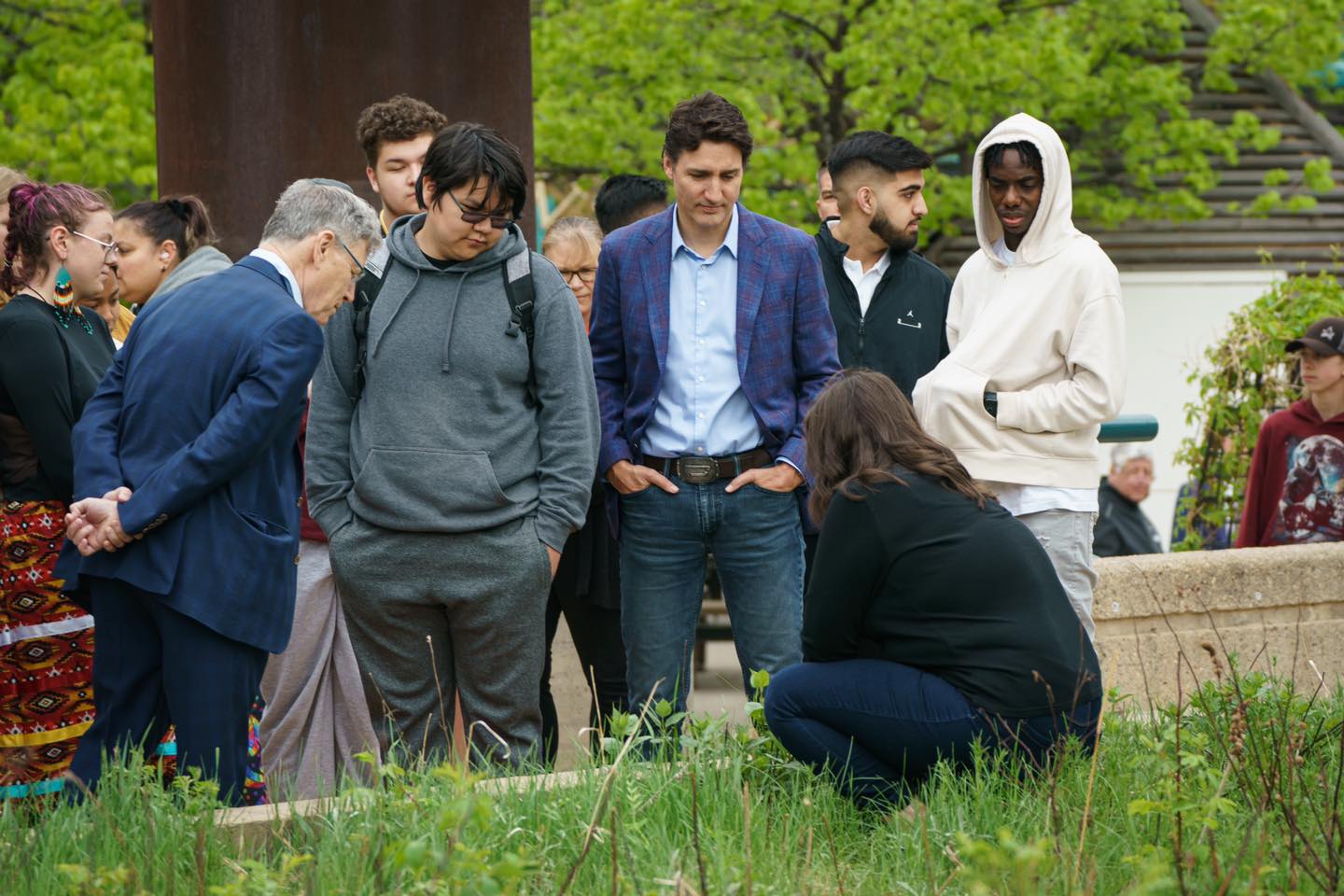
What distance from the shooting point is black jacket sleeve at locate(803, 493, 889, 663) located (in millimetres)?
4426

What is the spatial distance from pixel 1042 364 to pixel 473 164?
1832 mm

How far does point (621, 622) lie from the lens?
17.8ft

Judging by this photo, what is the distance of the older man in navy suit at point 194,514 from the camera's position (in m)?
4.42

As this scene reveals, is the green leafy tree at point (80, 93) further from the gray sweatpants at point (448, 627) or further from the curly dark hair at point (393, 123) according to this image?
the gray sweatpants at point (448, 627)

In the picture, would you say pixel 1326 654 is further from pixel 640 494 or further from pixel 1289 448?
pixel 640 494

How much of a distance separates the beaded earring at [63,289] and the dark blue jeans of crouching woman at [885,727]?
2.44 metres

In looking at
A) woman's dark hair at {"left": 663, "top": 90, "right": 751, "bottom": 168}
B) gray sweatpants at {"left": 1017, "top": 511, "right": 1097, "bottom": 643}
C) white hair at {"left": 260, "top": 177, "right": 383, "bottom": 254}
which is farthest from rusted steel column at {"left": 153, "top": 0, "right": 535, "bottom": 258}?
gray sweatpants at {"left": 1017, "top": 511, "right": 1097, "bottom": 643}

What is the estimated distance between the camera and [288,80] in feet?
21.2

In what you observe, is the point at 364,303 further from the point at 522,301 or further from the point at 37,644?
the point at 37,644

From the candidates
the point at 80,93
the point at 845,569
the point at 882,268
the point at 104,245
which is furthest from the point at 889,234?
the point at 80,93

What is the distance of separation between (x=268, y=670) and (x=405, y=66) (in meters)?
2.44

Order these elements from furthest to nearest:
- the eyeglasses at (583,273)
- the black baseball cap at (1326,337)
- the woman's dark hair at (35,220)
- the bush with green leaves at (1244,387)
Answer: the bush with green leaves at (1244,387) < the black baseball cap at (1326,337) < the eyeglasses at (583,273) < the woman's dark hair at (35,220)

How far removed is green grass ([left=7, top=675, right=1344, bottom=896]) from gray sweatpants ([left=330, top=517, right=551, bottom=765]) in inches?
24.7

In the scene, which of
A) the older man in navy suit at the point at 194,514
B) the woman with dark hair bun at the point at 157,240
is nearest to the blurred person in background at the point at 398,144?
the woman with dark hair bun at the point at 157,240
